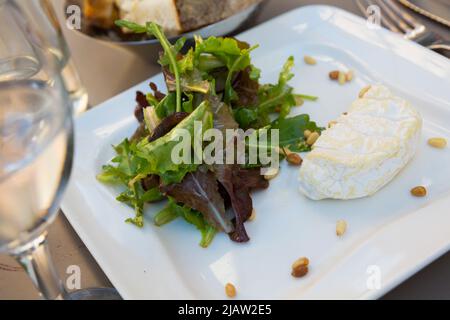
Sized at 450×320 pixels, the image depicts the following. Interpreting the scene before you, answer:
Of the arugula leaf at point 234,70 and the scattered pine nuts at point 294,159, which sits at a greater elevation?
the arugula leaf at point 234,70

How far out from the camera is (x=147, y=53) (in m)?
1.73

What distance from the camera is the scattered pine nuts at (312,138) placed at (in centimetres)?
129

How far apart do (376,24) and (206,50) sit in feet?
1.88

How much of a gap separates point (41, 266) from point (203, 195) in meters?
0.37

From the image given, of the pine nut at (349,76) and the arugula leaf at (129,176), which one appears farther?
the pine nut at (349,76)

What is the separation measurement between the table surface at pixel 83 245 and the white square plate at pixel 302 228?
0.31 feet

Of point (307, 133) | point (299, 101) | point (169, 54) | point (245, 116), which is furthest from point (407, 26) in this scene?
point (169, 54)

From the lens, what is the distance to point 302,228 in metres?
1.13

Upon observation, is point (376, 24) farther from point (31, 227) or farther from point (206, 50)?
point (31, 227)

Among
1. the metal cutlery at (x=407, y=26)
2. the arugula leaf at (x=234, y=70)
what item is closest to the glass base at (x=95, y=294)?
the arugula leaf at (x=234, y=70)

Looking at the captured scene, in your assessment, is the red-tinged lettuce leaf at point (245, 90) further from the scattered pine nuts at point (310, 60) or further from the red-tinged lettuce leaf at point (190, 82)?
the scattered pine nuts at point (310, 60)

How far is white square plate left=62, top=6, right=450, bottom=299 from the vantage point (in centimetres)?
98

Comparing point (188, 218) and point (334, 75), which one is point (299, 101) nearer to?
point (334, 75)

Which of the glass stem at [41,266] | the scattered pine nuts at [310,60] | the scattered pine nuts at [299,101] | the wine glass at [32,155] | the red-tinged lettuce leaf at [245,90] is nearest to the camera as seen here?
the wine glass at [32,155]
